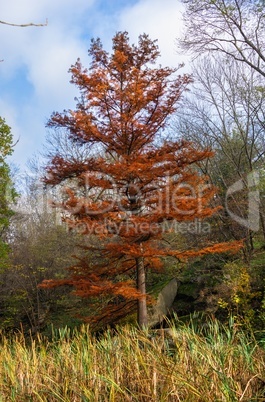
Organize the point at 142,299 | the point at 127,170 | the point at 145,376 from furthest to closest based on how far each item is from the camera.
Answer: the point at 142,299
the point at 127,170
the point at 145,376

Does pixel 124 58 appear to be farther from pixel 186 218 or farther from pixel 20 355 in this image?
pixel 20 355

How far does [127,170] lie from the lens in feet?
27.2

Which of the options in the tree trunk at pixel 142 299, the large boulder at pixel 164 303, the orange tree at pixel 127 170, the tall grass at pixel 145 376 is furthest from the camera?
the large boulder at pixel 164 303

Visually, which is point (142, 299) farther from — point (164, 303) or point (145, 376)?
point (145, 376)

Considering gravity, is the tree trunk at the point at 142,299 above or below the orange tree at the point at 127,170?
below

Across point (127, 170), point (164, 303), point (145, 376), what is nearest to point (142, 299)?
point (164, 303)

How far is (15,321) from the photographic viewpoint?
14875mm

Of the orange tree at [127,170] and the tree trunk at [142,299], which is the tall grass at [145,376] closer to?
the orange tree at [127,170]

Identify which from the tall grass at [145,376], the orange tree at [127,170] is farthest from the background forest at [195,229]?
the tall grass at [145,376]

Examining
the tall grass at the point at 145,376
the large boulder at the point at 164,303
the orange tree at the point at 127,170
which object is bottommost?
the large boulder at the point at 164,303

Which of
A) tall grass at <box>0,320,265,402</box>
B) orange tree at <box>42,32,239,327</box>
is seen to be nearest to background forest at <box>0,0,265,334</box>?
orange tree at <box>42,32,239,327</box>

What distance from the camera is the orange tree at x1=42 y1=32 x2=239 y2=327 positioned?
8430 millimetres

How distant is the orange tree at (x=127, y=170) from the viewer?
8.43 m

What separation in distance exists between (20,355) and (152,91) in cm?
692
